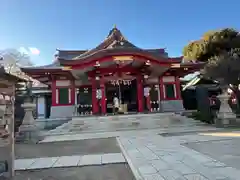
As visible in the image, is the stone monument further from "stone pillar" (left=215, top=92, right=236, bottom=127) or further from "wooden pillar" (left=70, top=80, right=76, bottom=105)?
"stone pillar" (left=215, top=92, right=236, bottom=127)

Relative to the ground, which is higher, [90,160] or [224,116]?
[224,116]

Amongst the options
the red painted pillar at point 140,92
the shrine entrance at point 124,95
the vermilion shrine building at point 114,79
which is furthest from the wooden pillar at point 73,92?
the red painted pillar at point 140,92

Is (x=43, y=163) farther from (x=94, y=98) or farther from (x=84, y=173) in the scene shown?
(x=94, y=98)

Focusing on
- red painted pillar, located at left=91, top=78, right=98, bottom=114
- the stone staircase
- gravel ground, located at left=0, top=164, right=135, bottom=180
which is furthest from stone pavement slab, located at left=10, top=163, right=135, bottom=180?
red painted pillar, located at left=91, top=78, right=98, bottom=114

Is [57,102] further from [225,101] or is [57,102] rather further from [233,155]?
[233,155]

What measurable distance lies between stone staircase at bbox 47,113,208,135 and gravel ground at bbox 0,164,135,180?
19.6 feet

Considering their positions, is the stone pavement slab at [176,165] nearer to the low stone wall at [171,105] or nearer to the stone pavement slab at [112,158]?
the stone pavement slab at [112,158]

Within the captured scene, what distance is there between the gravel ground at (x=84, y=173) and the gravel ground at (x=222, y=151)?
6.29 ft

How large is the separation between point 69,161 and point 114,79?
9662mm

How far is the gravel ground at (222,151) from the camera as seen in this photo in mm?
3879

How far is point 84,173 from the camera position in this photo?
368 cm

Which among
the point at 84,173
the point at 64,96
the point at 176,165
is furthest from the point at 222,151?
the point at 64,96

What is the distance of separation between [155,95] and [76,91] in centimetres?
581

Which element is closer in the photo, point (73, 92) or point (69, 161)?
point (69, 161)
